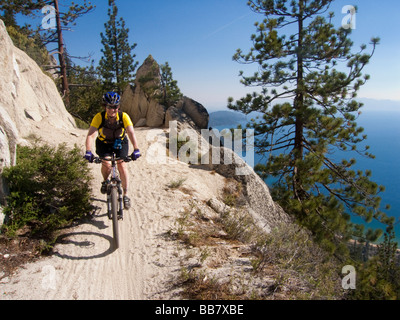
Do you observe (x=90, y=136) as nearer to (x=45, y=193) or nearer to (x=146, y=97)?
(x=45, y=193)

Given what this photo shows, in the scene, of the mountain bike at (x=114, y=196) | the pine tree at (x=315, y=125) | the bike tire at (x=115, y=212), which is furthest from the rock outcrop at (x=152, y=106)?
the bike tire at (x=115, y=212)

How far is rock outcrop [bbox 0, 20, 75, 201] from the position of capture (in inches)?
189

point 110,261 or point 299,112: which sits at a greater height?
point 299,112

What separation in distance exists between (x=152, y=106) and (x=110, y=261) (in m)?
15.0

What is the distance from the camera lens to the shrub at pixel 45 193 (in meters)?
4.57

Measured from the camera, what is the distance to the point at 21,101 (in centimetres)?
994

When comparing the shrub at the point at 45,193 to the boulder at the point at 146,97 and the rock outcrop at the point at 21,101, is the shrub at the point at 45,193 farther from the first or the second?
the boulder at the point at 146,97

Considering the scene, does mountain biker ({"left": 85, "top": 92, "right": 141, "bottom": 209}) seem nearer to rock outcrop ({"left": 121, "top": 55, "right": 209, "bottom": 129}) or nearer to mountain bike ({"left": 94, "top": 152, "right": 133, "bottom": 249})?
mountain bike ({"left": 94, "top": 152, "right": 133, "bottom": 249})

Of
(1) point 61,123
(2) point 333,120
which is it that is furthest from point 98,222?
(2) point 333,120

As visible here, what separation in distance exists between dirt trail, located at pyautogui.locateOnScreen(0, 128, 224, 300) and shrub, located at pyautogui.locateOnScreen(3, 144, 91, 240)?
41cm

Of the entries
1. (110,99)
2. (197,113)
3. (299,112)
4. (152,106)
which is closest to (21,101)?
(110,99)

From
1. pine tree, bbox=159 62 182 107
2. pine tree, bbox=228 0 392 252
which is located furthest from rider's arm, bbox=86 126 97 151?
pine tree, bbox=159 62 182 107

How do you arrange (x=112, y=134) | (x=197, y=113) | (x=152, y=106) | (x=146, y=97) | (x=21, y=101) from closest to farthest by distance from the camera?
(x=112, y=134)
(x=21, y=101)
(x=197, y=113)
(x=152, y=106)
(x=146, y=97)

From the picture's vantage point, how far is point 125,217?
584cm
